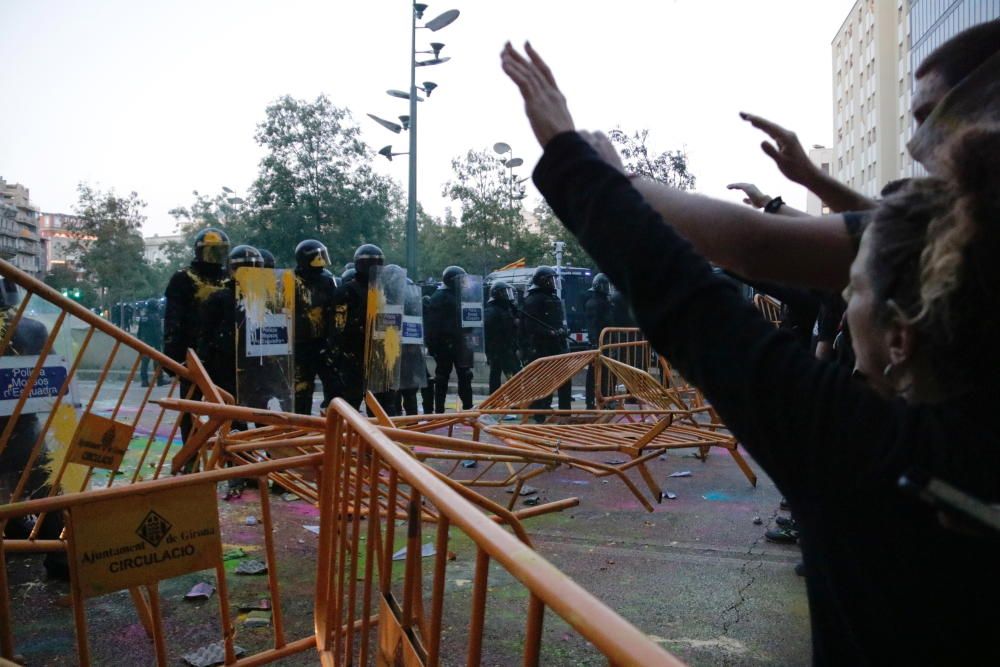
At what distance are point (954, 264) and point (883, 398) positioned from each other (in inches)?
5.8

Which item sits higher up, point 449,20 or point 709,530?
point 449,20

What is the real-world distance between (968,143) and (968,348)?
0.21 metres

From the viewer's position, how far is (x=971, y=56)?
1.45 m

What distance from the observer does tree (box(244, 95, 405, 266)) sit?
28.3m

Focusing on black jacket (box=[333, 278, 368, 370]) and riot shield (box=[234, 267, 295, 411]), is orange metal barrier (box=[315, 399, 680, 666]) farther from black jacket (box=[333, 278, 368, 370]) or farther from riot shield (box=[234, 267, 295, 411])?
black jacket (box=[333, 278, 368, 370])

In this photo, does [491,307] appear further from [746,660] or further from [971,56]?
[971,56]

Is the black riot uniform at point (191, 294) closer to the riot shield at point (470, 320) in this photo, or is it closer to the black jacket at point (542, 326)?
the riot shield at point (470, 320)

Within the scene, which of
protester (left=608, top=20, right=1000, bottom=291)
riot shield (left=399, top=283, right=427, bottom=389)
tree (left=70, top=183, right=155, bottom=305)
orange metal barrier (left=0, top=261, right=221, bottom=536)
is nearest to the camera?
protester (left=608, top=20, right=1000, bottom=291)

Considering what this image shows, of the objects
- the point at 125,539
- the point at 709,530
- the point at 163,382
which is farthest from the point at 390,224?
the point at 125,539

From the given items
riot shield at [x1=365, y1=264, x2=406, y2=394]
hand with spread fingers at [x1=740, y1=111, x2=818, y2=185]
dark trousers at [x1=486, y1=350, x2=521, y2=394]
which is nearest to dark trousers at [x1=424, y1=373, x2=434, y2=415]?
dark trousers at [x1=486, y1=350, x2=521, y2=394]

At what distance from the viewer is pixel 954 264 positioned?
0.71 m

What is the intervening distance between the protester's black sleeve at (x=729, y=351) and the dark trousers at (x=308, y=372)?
6332mm

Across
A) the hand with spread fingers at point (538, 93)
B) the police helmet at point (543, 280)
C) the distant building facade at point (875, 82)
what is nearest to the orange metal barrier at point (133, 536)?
the hand with spread fingers at point (538, 93)

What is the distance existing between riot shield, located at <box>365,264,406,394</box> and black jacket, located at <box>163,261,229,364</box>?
1.48 meters
